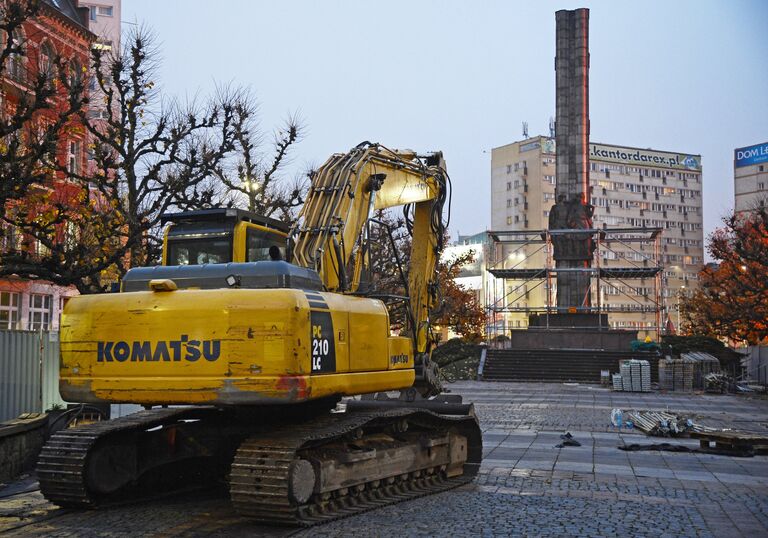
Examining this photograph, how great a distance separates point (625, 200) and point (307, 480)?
13243 centimetres

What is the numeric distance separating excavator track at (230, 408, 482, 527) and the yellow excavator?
0.07 ft

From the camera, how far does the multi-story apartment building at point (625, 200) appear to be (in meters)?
126

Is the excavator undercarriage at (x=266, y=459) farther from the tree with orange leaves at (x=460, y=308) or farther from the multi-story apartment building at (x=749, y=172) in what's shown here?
the multi-story apartment building at (x=749, y=172)

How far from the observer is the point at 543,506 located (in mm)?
10547

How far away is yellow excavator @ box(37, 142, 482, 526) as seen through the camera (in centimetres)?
900

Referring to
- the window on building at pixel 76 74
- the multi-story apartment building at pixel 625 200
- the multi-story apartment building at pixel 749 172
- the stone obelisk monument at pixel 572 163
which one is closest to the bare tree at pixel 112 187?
the window on building at pixel 76 74

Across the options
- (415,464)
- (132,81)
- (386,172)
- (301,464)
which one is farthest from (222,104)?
(301,464)

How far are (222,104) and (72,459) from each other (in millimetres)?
18129

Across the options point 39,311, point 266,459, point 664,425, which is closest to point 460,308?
point 39,311

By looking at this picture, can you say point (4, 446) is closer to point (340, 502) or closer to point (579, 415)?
point (340, 502)

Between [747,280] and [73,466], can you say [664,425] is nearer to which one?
[73,466]

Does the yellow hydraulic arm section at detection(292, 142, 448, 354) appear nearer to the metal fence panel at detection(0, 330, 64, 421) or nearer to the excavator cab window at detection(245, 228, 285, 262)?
the excavator cab window at detection(245, 228, 285, 262)

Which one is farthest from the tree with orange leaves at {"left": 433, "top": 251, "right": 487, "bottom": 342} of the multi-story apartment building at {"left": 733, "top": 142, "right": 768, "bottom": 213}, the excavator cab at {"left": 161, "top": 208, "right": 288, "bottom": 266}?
the multi-story apartment building at {"left": 733, "top": 142, "right": 768, "bottom": 213}

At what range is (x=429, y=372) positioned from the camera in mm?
13070
